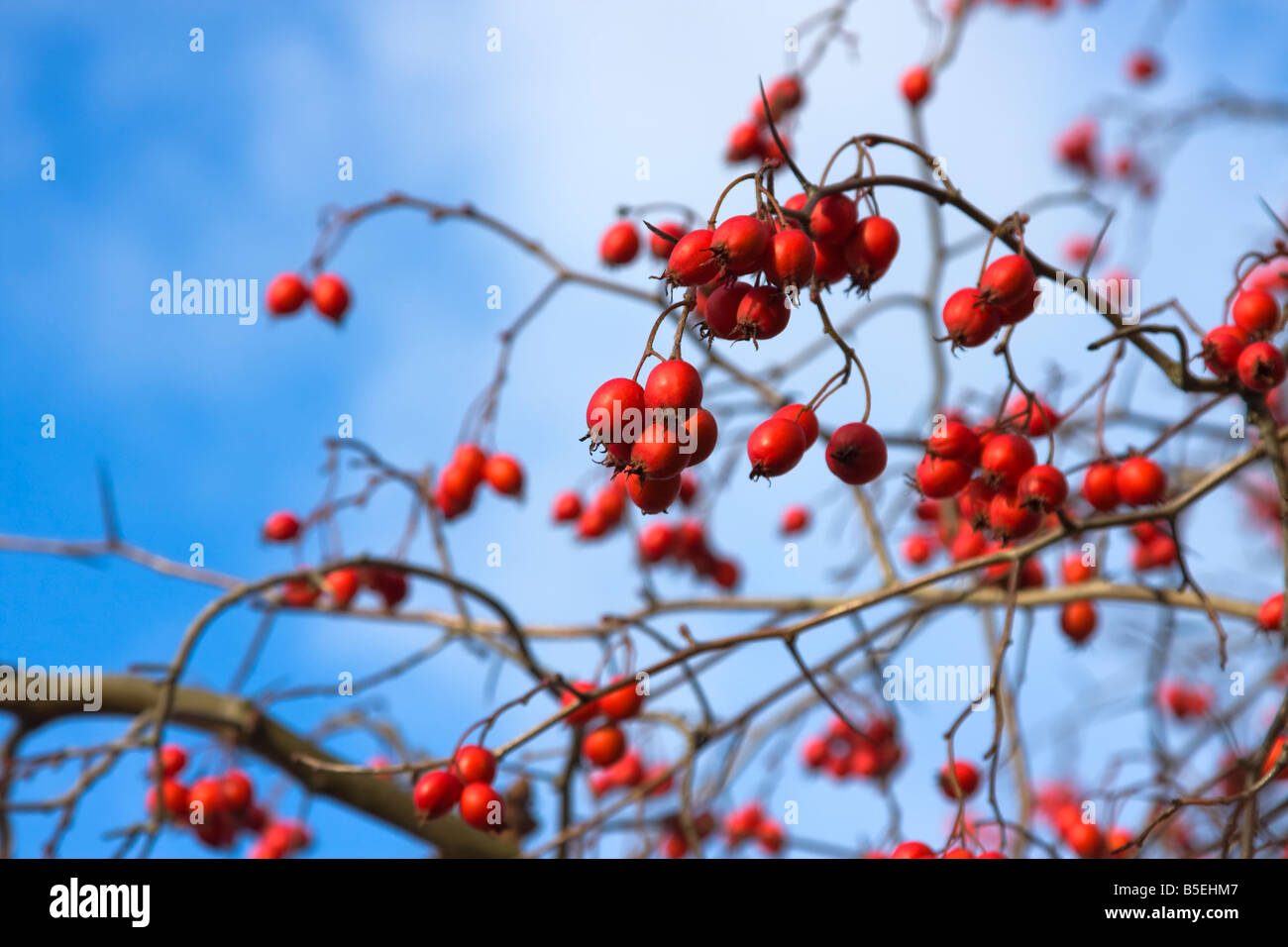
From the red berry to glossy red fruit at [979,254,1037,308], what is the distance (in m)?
1.42

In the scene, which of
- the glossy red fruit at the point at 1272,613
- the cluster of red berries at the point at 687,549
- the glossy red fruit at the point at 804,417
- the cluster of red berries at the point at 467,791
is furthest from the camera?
the cluster of red berries at the point at 687,549

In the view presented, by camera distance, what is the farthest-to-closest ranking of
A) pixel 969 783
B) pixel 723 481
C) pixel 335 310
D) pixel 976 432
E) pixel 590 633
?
pixel 723 481, pixel 335 310, pixel 590 633, pixel 969 783, pixel 976 432

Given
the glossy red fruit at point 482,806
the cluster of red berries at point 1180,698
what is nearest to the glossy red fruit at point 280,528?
the glossy red fruit at point 482,806

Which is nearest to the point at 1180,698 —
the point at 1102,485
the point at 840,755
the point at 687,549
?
the point at 840,755

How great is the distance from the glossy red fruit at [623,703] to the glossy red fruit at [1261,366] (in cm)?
158

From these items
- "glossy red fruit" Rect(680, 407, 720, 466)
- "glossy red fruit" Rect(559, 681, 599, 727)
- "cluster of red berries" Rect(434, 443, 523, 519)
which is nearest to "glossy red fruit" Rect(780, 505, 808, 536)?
"cluster of red berries" Rect(434, 443, 523, 519)

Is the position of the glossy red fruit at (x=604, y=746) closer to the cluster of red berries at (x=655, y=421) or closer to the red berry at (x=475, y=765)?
the red berry at (x=475, y=765)

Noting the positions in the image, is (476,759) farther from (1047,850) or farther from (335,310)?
(335,310)

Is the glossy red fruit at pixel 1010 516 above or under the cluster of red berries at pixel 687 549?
under

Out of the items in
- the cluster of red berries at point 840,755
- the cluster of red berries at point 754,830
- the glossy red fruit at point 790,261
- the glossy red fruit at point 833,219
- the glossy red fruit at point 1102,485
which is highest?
the glossy red fruit at point 833,219

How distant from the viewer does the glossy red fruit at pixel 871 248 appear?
1971mm

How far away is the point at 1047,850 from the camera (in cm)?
243
